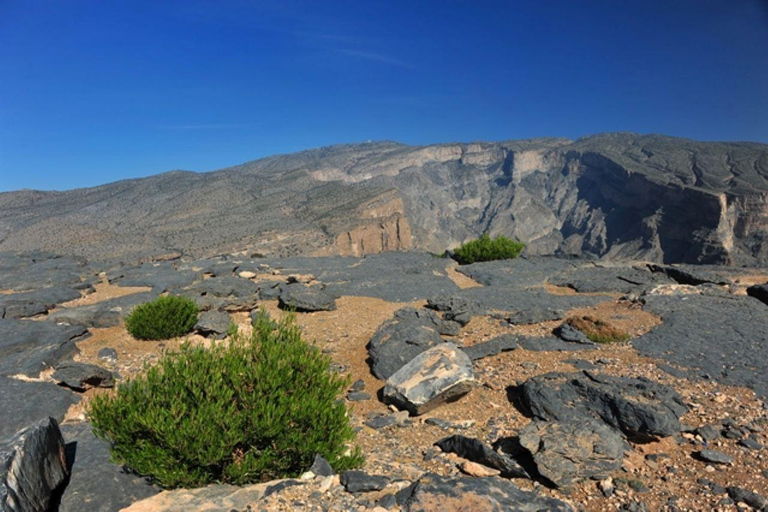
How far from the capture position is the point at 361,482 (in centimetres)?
406

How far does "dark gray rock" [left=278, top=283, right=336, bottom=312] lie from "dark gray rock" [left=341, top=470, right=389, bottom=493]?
8.01m

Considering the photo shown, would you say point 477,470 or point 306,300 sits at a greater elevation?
point 306,300

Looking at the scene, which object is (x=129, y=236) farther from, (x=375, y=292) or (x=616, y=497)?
(x=616, y=497)

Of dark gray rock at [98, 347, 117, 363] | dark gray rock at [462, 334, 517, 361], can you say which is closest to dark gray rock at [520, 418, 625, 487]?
dark gray rock at [462, 334, 517, 361]

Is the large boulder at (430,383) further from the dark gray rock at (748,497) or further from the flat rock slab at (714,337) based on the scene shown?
the flat rock slab at (714,337)

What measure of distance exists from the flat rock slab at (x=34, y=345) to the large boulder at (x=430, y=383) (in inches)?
260

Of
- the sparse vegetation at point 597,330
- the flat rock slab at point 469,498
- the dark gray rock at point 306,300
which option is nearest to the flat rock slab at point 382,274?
the dark gray rock at point 306,300

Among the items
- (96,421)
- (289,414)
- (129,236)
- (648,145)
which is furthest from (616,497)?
(648,145)

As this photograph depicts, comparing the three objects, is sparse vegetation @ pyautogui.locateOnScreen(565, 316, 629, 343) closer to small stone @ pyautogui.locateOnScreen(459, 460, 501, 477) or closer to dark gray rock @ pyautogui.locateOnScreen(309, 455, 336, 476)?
small stone @ pyautogui.locateOnScreen(459, 460, 501, 477)

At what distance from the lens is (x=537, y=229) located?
6737 inches

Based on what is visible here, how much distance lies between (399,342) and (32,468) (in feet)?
21.4

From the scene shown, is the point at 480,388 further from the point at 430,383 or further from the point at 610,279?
the point at 610,279

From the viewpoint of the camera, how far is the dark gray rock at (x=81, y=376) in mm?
7367

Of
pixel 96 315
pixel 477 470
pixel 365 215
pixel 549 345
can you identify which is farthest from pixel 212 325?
pixel 365 215
